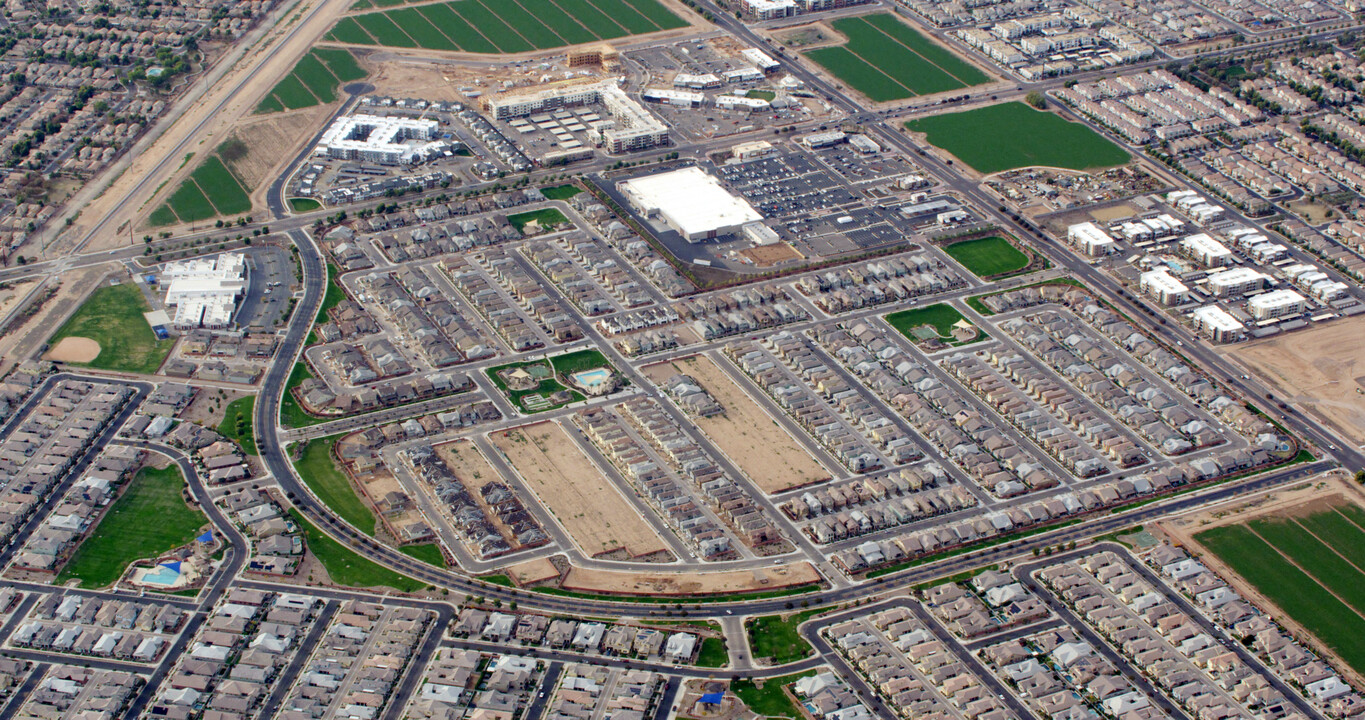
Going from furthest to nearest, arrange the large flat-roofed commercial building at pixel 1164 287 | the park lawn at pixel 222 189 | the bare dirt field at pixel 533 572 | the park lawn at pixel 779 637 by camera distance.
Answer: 1. the park lawn at pixel 222 189
2. the large flat-roofed commercial building at pixel 1164 287
3. the bare dirt field at pixel 533 572
4. the park lawn at pixel 779 637

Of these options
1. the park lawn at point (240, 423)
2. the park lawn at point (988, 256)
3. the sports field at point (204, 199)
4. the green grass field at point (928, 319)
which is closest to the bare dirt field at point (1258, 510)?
the green grass field at point (928, 319)

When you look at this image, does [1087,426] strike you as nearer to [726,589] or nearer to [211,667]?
[726,589]

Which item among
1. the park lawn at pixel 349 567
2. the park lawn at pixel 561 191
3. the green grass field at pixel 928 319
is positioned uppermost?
the park lawn at pixel 561 191

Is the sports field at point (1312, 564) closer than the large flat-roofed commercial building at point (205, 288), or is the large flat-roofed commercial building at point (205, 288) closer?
the sports field at point (1312, 564)

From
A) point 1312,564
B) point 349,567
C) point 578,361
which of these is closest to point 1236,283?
point 1312,564

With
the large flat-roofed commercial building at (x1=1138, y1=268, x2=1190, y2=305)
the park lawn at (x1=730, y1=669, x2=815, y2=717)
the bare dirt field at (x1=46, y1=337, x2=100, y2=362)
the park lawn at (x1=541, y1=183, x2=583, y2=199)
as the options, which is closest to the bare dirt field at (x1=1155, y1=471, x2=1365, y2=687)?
the large flat-roofed commercial building at (x1=1138, y1=268, x2=1190, y2=305)

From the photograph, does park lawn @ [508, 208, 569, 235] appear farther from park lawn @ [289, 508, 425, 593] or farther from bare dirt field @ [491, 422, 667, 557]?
park lawn @ [289, 508, 425, 593]

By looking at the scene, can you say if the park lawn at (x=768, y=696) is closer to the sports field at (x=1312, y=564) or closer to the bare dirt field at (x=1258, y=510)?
the bare dirt field at (x=1258, y=510)
